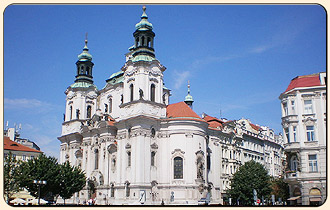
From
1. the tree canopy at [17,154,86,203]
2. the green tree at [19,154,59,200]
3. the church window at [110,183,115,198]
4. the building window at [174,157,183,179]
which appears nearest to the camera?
the green tree at [19,154,59,200]

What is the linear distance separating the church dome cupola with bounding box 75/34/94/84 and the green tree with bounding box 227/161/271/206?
101 ft

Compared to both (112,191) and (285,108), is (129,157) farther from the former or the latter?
(285,108)

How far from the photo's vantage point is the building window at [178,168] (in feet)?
167

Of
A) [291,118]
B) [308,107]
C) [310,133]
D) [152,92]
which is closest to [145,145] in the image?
[152,92]

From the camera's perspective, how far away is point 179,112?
5462cm

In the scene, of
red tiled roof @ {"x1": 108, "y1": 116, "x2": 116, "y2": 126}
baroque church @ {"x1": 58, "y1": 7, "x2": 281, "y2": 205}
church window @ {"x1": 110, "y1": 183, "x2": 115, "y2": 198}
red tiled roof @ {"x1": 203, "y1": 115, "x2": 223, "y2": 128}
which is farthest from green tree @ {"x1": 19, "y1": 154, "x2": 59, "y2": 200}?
red tiled roof @ {"x1": 203, "y1": 115, "x2": 223, "y2": 128}

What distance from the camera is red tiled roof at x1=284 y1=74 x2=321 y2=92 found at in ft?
109

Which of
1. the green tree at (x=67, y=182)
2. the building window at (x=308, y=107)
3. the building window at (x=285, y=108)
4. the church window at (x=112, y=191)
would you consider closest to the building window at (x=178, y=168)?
the church window at (x=112, y=191)

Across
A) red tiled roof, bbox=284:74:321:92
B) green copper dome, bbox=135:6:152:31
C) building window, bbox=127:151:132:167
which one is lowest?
building window, bbox=127:151:132:167

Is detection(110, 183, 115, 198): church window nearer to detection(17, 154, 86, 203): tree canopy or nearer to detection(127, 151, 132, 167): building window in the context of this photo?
detection(17, 154, 86, 203): tree canopy

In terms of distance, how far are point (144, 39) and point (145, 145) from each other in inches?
636

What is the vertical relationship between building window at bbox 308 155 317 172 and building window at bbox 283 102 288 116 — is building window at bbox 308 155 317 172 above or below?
below

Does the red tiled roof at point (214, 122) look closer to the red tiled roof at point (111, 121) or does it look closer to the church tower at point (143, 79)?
the church tower at point (143, 79)

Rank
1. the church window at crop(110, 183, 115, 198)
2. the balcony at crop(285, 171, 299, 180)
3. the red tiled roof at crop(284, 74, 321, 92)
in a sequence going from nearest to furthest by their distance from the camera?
the balcony at crop(285, 171, 299, 180) → the red tiled roof at crop(284, 74, 321, 92) → the church window at crop(110, 183, 115, 198)
